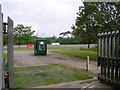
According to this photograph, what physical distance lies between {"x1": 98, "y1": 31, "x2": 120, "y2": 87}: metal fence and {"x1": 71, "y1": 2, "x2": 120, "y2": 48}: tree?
8.13 metres

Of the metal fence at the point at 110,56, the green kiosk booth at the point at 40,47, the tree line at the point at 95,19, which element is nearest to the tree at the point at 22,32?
the green kiosk booth at the point at 40,47

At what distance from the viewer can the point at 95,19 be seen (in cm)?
1443

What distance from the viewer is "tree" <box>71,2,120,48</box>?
46.1 ft

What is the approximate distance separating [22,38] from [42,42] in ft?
59.0

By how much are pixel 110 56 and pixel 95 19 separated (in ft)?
31.9

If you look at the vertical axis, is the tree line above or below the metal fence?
above

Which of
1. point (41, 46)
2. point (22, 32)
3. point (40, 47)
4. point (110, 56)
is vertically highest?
point (22, 32)

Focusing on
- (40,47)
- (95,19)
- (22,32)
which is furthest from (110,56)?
(22,32)

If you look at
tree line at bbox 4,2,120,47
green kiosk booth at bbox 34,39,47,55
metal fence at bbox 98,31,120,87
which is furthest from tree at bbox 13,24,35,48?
metal fence at bbox 98,31,120,87

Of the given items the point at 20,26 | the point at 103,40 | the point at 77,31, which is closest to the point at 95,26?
the point at 77,31

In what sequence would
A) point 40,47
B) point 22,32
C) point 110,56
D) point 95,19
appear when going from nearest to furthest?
point 110,56 → point 95,19 → point 40,47 → point 22,32

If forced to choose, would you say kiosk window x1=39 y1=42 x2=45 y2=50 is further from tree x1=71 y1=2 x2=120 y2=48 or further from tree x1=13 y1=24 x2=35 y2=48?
tree x1=13 y1=24 x2=35 y2=48

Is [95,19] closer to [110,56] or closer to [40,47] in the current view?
[40,47]

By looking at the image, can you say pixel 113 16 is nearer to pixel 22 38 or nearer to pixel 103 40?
pixel 103 40
